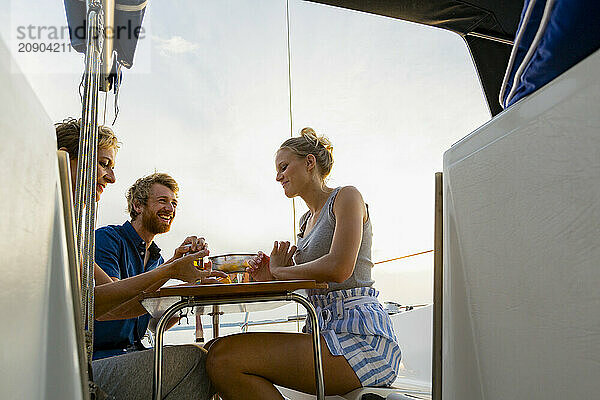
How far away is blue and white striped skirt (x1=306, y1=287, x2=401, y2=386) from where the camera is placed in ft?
4.97

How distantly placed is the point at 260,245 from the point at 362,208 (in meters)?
2.29

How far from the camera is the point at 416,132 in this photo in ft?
12.8

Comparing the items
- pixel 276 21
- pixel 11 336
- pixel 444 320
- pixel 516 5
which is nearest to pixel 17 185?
pixel 11 336

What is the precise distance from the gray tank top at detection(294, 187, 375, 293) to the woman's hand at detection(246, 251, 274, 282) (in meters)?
0.14

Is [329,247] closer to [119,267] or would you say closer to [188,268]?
[188,268]

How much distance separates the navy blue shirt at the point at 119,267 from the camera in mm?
1806

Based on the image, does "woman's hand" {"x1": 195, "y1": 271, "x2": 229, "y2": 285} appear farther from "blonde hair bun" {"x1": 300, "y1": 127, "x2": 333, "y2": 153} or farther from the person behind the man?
"blonde hair bun" {"x1": 300, "y1": 127, "x2": 333, "y2": 153}

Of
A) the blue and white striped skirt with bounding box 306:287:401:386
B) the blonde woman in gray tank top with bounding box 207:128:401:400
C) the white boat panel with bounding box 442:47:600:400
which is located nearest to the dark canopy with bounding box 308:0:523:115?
the blonde woman in gray tank top with bounding box 207:128:401:400

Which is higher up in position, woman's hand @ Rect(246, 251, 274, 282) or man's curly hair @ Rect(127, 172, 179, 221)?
man's curly hair @ Rect(127, 172, 179, 221)

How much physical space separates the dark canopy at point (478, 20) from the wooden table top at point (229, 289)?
1320 millimetres

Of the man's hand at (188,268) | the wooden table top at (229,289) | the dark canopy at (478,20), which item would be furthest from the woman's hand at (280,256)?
the dark canopy at (478,20)

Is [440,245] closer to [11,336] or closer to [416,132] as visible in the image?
[11,336]

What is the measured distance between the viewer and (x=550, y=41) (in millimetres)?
615

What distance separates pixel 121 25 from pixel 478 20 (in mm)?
1456
